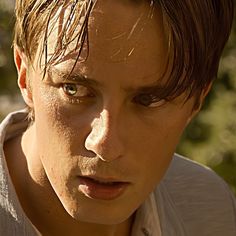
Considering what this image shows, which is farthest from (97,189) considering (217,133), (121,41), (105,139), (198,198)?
(217,133)

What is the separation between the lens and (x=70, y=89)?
1.67 m

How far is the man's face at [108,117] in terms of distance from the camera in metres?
1.62

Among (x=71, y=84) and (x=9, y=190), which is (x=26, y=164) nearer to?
(x=9, y=190)

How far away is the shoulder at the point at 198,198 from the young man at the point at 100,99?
270 mm

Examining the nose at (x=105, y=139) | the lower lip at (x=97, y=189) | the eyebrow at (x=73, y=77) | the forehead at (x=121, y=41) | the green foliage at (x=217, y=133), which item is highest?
the forehead at (x=121, y=41)

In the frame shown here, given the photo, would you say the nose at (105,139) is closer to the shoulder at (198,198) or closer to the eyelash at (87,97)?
the eyelash at (87,97)

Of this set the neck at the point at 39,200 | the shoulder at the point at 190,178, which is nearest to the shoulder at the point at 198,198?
the shoulder at the point at 190,178

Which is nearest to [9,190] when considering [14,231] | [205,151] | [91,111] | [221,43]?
[14,231]

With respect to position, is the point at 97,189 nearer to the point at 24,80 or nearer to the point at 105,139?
the point at 105,139

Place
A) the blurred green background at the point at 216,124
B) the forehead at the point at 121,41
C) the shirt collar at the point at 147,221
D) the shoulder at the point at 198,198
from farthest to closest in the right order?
the blurred green background at the point at 216,124, the shoulder at the point at 198,198, the shirt collar at the point at 147,221, the forehead at the point at 121,41

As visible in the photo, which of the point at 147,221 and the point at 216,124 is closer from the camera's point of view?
the point at 147,221

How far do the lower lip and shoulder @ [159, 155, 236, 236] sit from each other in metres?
0.38

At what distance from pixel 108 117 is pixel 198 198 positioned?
56cm

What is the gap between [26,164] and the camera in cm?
184
